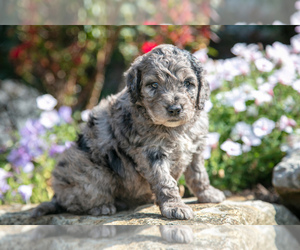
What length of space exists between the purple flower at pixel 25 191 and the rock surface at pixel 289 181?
3032 mm

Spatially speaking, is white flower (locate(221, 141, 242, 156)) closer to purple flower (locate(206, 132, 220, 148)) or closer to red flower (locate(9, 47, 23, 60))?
purple flower (locate(206, 132, 220, 148))

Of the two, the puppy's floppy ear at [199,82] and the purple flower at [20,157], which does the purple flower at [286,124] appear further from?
the purple flower at [20,157]

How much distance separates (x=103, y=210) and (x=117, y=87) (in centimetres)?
403

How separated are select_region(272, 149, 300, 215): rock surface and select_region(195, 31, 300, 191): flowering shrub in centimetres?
56

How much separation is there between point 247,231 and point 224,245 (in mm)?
282

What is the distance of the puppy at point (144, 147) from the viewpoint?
9.00 ft

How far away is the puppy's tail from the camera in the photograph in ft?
11.2

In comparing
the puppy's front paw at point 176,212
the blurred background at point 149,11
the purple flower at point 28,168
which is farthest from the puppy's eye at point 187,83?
the blurred background at point 149,11

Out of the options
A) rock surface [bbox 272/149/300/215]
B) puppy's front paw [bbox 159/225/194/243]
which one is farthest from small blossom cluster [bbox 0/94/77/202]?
rock surface [bbox 272/149/300/215]

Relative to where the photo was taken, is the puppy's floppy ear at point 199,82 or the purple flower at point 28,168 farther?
the purple flower at point 28,168

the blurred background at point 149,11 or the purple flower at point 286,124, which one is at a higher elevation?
the blurred background at point 149,11

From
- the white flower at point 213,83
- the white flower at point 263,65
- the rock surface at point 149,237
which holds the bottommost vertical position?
the rock surface at point 149,237

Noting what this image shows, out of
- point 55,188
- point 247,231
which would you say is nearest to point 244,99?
point 247,231

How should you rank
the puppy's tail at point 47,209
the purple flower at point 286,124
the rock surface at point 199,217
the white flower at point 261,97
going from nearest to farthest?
the rock surface at point 199,217
the puppy's tail at point 47,209
the purple flower at point 286,124
the white flower at point 261,97
